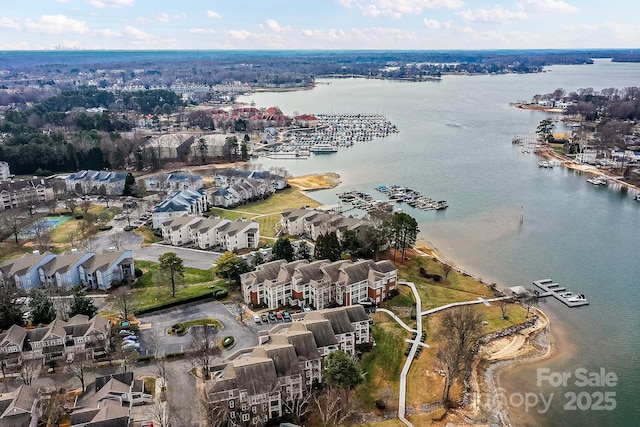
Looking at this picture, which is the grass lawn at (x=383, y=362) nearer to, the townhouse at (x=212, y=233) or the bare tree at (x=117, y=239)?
the townhouse at (x=212, y=233)

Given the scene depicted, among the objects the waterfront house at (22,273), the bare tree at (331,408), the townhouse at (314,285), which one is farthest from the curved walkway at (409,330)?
the waterfront house at (22,273)

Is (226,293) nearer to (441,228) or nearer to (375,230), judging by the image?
(375,230)

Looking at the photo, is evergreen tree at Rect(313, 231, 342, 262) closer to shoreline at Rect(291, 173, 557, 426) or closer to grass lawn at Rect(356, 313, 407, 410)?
grass lawn at Rect(356, 313, 407, 410)

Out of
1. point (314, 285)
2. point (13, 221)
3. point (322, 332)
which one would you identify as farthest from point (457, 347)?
point (13, 221)

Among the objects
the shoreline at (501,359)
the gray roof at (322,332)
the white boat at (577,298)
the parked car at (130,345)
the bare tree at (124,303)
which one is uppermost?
the gray roof at (322,332)

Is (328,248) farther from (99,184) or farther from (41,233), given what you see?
(99,184)

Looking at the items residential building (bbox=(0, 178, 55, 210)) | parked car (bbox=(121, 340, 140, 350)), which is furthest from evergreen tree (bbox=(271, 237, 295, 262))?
residential building (bbox=(0, 178, 55, 210))

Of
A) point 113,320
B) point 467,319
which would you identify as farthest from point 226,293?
point 467,319
